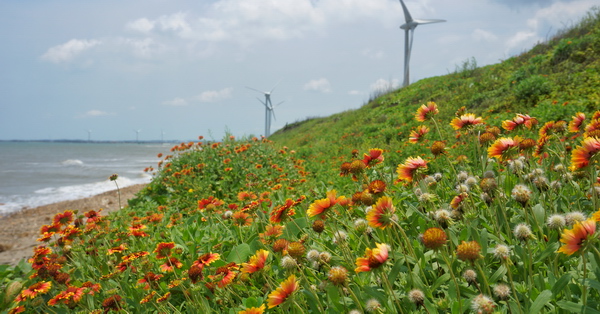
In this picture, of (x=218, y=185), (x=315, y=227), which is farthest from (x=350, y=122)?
(x=315, y=227)

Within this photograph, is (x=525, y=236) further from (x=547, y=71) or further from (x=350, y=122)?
(x=350, y=122)

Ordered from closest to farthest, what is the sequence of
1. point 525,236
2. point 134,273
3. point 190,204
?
point 525,236, point 134,273, point 190,204

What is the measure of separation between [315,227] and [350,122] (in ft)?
42.9

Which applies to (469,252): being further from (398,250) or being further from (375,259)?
(398,250)

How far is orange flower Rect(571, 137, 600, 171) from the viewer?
1170mm

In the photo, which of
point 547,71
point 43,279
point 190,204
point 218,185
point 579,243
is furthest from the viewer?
point 547,71

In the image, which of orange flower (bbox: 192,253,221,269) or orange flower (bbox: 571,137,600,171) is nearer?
orange flower (bbox: 571,137,600,171)

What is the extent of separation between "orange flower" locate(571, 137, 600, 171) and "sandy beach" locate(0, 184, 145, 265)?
5792 mm

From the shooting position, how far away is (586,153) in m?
1.20

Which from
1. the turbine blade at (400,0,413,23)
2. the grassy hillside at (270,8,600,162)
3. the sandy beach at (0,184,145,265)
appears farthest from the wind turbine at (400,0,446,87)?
the sandy beach at (0,184,145,265)

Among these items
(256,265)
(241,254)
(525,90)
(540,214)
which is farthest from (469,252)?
(525,90)

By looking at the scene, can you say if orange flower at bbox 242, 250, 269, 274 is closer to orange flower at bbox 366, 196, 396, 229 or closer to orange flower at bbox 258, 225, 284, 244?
orange flower at bbox 366, 196, 396, 229

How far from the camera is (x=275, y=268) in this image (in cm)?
204

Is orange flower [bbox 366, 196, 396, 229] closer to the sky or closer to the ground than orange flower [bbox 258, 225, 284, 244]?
closer to the sky
